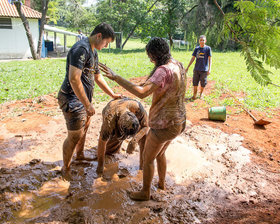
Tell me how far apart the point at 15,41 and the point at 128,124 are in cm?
1767

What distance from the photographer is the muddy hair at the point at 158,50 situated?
2684mm

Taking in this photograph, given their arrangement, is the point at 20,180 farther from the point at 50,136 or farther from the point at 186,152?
the point at 186,152

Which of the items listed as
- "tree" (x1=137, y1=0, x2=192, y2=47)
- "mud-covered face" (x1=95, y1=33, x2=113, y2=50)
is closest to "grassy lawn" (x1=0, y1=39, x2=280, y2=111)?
"mud-covered face" (x1=95, y1=33, x2=113, y2=50)

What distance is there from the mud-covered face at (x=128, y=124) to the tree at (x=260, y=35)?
1531mm

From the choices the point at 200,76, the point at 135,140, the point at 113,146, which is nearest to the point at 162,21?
the point at 200,76

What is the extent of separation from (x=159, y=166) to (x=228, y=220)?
3.53 feet

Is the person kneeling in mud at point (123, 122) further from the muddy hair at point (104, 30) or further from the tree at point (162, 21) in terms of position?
the tree at point (162, 21)

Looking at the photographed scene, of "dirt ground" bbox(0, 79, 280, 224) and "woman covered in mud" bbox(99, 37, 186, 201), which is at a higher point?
"woman covered in mud" bbox(99, 37, 186, 201)

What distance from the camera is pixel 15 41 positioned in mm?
17438

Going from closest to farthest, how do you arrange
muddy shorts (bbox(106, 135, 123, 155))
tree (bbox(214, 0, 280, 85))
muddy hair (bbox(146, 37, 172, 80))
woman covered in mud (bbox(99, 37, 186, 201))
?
tree (bbox(214, 0, 280, 85))
woman covered in mud (bbox(99, 37, 186, 201))
muddy hair (bbox(146, 37, 172, 80))
muddy shorts (bbox(106, 135, 123, 155))

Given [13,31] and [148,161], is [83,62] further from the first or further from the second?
[13,31]

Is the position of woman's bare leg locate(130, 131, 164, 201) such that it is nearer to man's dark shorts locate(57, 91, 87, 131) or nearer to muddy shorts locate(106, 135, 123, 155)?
man's dark shorts locate(57, 91, 87, 131)

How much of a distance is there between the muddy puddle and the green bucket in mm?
1476

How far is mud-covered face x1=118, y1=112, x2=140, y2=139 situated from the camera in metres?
3.11
